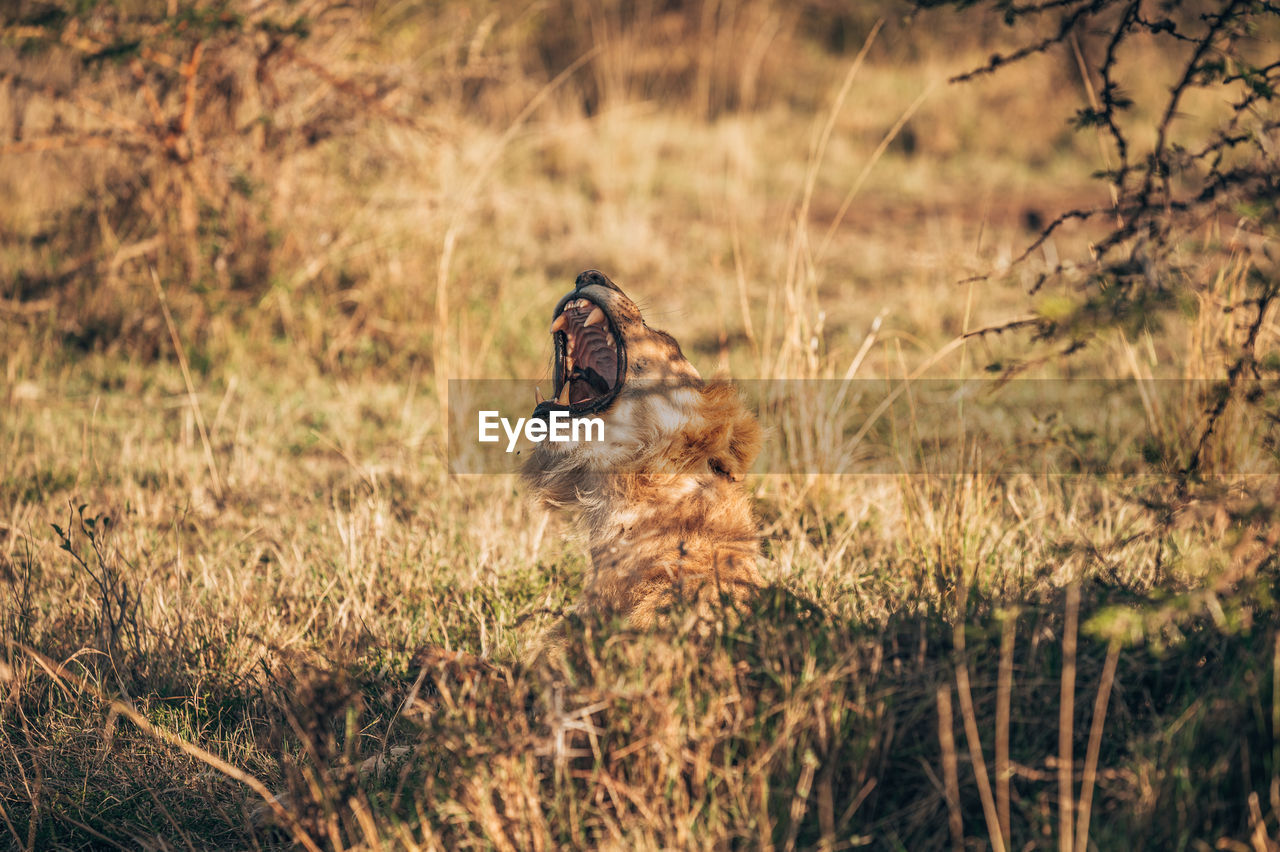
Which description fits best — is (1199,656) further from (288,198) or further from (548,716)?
(288,198)

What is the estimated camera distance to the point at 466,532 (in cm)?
396

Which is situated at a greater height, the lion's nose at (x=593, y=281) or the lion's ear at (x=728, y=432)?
the lion's nose at (x=593, y=281)

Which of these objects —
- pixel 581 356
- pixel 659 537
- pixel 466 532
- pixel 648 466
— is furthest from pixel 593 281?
pixel 466 532

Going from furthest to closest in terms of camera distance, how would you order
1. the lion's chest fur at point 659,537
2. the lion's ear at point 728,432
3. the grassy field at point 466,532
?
the lion's ear at point 728,432
the lion's chest fur at point 659,537
the grassy field at point 466,532

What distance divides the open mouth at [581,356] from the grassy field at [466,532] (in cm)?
67

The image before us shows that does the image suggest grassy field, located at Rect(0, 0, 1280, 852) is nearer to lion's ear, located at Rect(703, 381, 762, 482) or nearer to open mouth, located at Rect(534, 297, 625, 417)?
lion's ear, located at Rect(703, 381, 762, 482)

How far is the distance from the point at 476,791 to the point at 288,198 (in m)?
4.98

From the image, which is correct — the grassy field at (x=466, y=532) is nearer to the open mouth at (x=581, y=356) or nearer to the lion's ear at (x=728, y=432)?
the lion's ear at (x=728, y=432)

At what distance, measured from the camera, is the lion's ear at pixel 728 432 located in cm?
279

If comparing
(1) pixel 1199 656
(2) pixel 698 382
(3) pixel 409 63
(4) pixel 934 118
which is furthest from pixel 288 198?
(4) pixel 934 118

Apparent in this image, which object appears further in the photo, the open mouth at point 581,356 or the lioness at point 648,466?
the open mouth at point 581,356

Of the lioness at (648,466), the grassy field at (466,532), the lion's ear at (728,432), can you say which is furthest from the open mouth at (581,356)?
the grassy field at (466,532)

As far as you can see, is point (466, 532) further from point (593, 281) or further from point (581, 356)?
point (593, 281)

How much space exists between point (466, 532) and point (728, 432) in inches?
59.5
